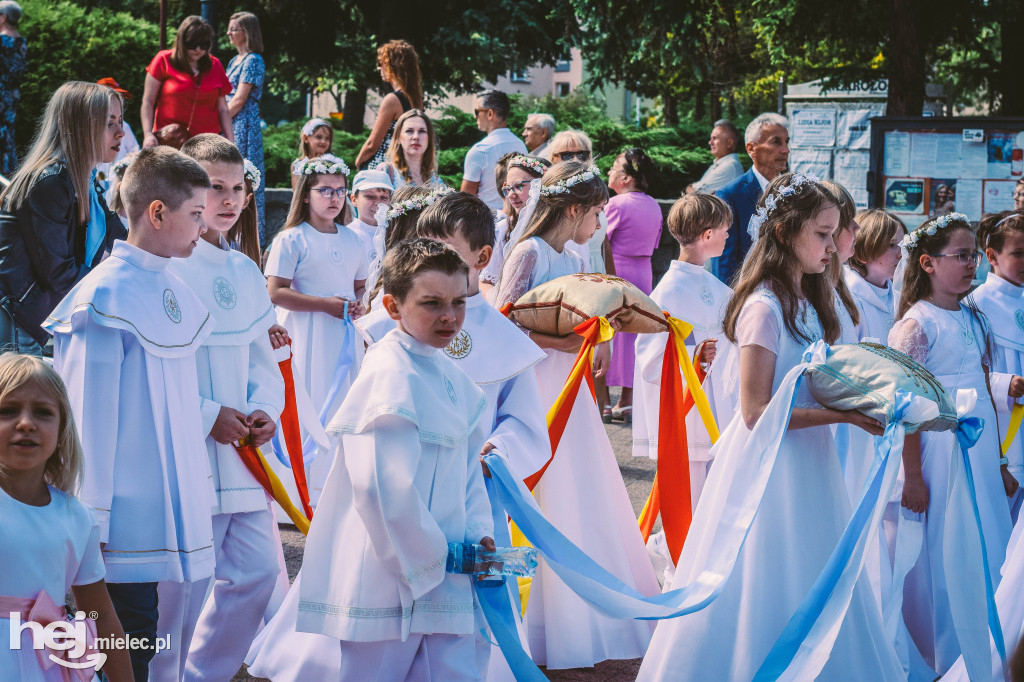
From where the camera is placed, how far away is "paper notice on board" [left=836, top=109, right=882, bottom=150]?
1306cm

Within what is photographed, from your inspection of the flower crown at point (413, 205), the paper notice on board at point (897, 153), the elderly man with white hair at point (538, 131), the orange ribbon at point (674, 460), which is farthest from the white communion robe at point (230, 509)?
the paper notice on board at point (897, 153)

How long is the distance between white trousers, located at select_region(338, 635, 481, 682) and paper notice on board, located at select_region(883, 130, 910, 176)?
884 centimetres

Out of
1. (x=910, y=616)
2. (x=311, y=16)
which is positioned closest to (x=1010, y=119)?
(x=910, y=616)

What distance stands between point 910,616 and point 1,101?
8.84 metres

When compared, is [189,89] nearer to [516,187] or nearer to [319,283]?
[319,283]

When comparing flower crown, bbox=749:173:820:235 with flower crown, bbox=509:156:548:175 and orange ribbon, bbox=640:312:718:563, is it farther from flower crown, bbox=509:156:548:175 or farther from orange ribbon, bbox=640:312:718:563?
flower crown, bbox=509:156:548:175

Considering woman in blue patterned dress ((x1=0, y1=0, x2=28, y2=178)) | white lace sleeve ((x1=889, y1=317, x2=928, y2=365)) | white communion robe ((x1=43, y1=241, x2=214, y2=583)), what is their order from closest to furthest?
white communion robe ((x1=43, y1=241, x2=214, y2=583)), white lace sleeve ((x1=889, y1=317, x2=928, y2=365)), woman in blue patterned dress ((x1=0, y1=0, x2=28, y2=178))

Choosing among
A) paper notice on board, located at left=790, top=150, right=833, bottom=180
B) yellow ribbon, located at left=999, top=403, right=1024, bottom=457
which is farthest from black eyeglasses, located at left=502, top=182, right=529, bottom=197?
paper notice on board, located at left=790, top=150, right=833, bottom=180

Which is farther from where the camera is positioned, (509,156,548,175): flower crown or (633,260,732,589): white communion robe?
(509,156,548,175): flower crown

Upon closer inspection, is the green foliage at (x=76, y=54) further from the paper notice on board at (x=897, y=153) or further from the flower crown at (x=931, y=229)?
the flower crown at (x=931, y=229)

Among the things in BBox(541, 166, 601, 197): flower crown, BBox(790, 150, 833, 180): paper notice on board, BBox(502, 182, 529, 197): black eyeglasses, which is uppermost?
BBox(790, 150, 833, 180): paper notice on board

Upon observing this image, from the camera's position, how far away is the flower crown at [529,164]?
7180mm

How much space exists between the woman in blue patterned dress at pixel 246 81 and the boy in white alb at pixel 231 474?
6139 mm

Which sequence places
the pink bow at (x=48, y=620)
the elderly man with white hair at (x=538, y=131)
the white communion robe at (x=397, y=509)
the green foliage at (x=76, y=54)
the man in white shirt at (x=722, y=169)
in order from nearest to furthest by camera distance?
the pink bow at (x=48, y=620) < the white communion robe at (x=397, y=509) < the elderly man with white hair at (x=538, y=131) < the man in white shirt at (x=722, y=169) < the green foliage at (x=76, y=54)
